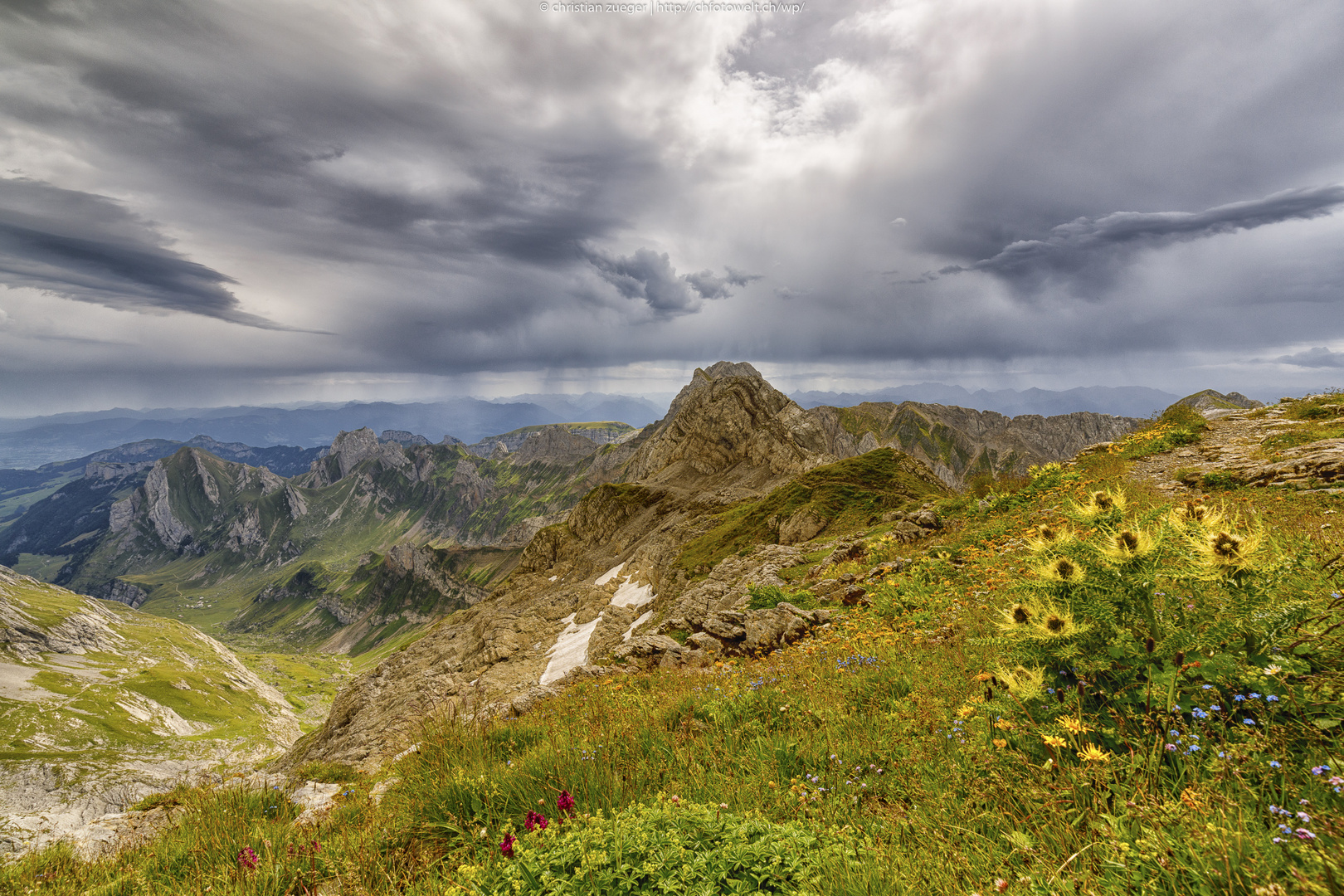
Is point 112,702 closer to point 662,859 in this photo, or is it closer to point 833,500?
point 833,500

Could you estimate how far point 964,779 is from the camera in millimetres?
4375

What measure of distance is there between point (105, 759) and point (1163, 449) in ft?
629

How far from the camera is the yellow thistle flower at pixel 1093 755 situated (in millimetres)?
3451

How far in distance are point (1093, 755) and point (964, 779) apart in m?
1.24

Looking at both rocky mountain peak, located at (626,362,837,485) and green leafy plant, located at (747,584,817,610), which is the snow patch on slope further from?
rocky mountain peak, located at (626,362,837,485)

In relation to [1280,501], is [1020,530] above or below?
below

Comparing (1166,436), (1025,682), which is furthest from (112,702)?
(1166,436)

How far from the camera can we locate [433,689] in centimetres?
3469

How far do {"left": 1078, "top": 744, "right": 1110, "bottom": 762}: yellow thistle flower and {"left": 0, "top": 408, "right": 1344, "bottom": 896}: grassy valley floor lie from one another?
2 centimetres

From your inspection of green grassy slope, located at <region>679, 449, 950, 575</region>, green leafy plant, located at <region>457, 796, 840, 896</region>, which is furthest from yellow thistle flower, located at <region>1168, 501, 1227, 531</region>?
green grassy slope, located at <region>679, 449, 950, 575</region>

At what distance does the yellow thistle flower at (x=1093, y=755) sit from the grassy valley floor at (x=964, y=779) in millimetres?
20

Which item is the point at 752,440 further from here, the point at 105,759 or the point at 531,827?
the point at 105,759

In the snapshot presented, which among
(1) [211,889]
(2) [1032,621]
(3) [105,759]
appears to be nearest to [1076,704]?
(2) [1032,621]

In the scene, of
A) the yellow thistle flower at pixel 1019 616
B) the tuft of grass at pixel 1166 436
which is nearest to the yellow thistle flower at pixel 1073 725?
the yellow thistle flower at pixel 1019 616
